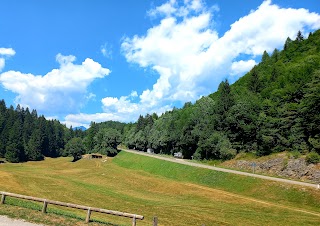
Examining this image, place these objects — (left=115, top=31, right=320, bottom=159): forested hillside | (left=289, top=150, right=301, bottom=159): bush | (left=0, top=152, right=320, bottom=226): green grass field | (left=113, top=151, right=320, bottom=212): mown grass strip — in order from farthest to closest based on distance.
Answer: (left=115, top=31, right=320, bottom=159): forested hillside, (left=289, top=150, right=301, bottom=159): bush, (left=113, top=151, right=320, bottom=212): mown grass strip, (left=0, top=152, right=320, bottom=226): green grass field

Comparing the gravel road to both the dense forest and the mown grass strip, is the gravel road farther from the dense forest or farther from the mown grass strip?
the dense forest

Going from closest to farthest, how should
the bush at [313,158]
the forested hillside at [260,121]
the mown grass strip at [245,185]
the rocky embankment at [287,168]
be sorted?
the mown grass strip at [245,185] < the rocky embankment at [287,168] < the bush at [313,158] < the forested hillside at [260,121]

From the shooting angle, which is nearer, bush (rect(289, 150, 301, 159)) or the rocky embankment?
the rocky embankment

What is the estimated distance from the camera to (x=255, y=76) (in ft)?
432

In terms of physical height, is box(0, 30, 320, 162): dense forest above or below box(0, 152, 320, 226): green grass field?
above

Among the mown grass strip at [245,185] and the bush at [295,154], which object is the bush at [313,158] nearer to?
the bush at [295,154]

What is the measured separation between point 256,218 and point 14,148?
168m

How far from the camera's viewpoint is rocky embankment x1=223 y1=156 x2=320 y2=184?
185 feet

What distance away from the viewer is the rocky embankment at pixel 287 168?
185 ft

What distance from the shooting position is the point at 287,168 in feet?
205

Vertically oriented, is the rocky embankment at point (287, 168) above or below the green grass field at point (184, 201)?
above

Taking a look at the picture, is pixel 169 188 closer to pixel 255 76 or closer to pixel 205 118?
pixel 205 118

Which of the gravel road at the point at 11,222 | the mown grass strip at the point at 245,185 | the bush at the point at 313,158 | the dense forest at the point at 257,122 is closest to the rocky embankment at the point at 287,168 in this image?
the bush at the point at 313,158

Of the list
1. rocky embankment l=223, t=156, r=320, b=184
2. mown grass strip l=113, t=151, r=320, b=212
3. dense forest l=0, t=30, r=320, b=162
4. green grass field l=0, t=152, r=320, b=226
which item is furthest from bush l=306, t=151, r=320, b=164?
green grass field l=0, t=152, r=320, b=226
